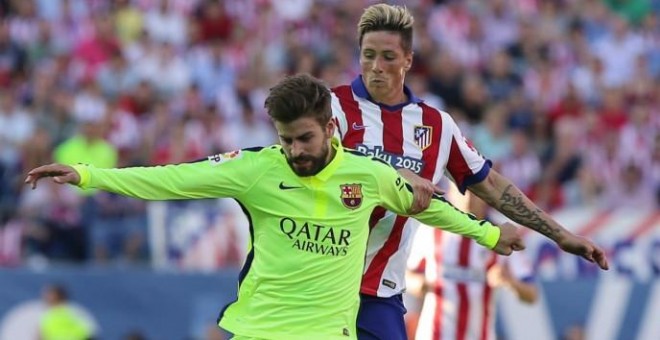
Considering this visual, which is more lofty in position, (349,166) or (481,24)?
(481,24)

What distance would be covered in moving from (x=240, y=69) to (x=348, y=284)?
41.3 ft

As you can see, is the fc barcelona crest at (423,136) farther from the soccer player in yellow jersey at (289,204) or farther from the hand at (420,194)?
the soccer player in yellow jersey at (289,204)

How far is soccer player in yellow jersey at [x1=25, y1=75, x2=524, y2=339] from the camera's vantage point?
7145mm

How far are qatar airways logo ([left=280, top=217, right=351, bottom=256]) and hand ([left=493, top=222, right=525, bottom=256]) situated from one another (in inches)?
39.9

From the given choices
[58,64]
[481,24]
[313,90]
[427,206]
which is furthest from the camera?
[481,24]

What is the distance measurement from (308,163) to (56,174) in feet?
3.57

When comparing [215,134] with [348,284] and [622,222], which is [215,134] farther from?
[348,284]

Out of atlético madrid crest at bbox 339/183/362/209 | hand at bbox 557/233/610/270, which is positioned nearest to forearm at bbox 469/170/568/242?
hand at bbox 557/233/610/270

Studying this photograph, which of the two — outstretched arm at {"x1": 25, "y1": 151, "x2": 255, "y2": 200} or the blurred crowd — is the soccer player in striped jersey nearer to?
outstretched arm at {"x1": 25, "y1": 151, "x2": 255, "y2": 200}

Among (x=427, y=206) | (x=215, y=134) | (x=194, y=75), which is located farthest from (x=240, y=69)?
(x=427, y=206)

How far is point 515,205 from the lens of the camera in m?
8.63

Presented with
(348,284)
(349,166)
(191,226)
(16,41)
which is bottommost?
(348,284)

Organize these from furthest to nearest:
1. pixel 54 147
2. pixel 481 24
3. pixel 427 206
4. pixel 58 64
→ pixel 481 24 → pixel 58 64 → pixel 54 147 → pixel 427 206

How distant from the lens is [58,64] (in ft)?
62.6
